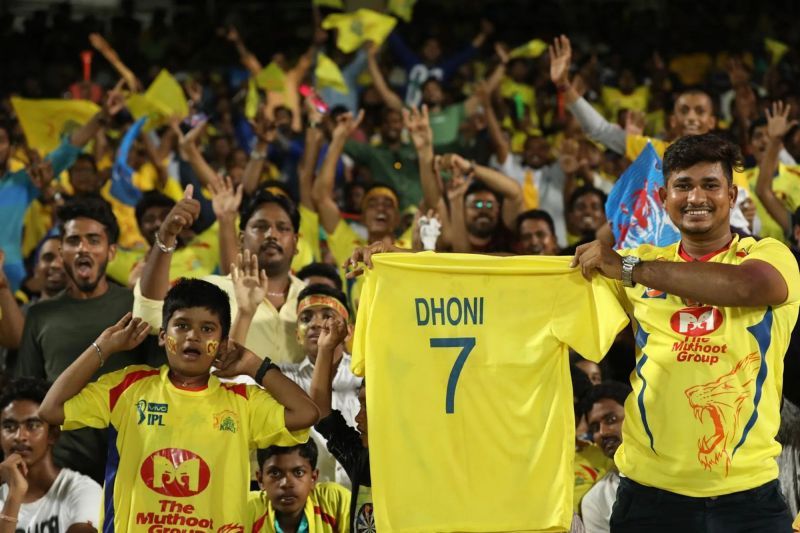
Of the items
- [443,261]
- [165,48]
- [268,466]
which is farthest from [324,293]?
[165,48]

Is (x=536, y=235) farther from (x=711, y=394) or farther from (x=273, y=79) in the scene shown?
(x=273, y=79)

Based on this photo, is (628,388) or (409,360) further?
(628,388)

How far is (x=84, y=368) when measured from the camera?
4891 mm

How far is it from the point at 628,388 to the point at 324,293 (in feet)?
5.15

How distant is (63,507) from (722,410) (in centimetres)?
304

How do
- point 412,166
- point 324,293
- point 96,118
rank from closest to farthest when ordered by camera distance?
point 324,293
point 96,118
point 412,166

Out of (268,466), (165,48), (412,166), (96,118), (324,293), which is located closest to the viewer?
(268,466)

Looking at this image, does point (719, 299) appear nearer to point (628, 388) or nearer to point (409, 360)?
point (409, 360)

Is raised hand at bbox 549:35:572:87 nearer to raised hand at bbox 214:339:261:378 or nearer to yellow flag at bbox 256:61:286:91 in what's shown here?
raised hand at bbox 214:339:261:378

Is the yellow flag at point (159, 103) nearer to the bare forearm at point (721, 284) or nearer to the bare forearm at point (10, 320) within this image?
the bare forearm at point (10, 320)

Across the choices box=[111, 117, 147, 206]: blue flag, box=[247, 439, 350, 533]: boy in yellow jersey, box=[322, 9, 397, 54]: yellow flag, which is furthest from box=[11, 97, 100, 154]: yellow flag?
box=[247, 439, 350, 533]: boy in yellow jersey

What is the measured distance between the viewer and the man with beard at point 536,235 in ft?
24.5

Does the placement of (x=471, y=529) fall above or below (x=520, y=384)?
below

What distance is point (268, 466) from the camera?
17.8 ft
